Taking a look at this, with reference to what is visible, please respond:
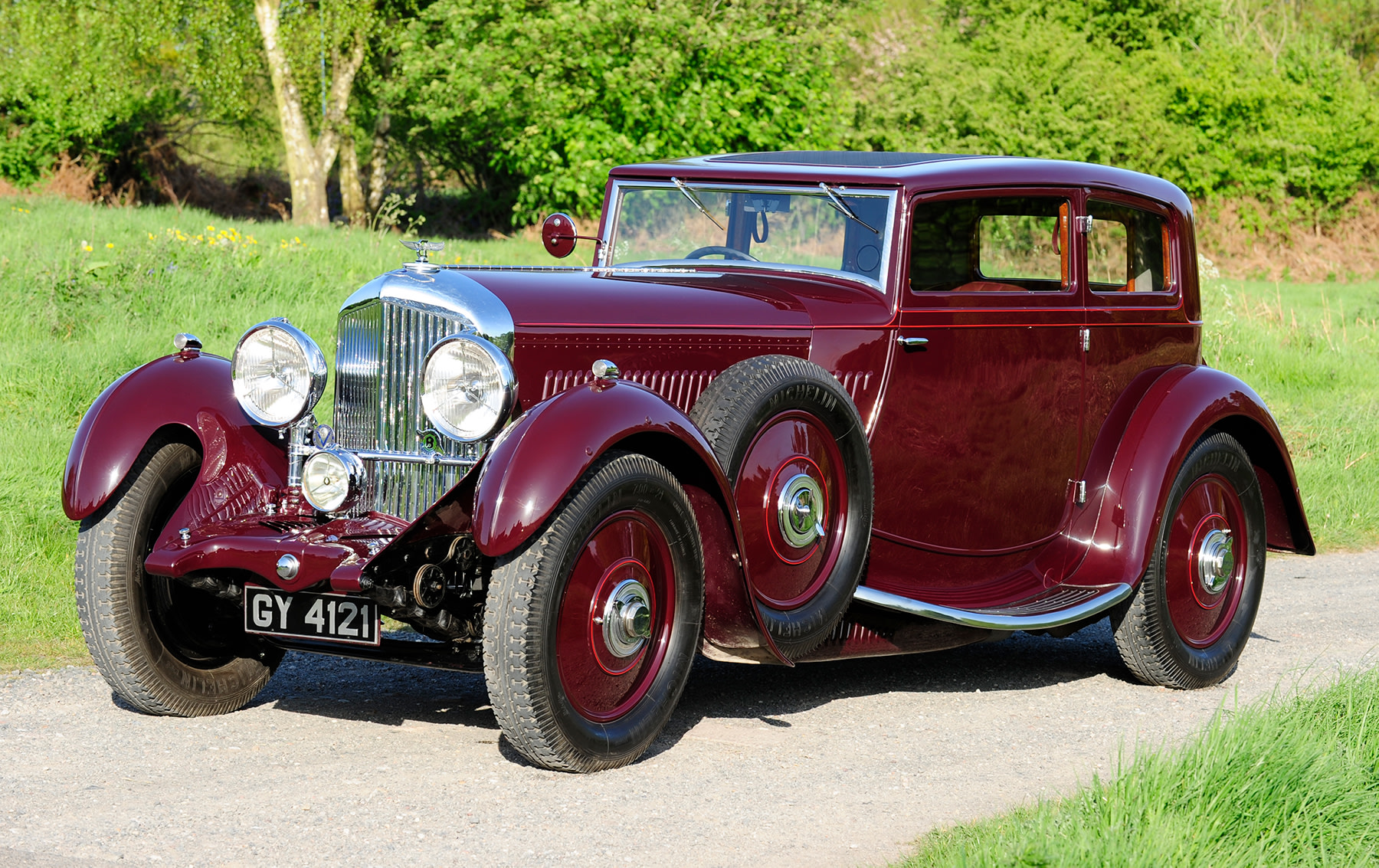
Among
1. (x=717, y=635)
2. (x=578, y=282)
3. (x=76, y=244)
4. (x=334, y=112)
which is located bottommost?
(x=717, y=635)

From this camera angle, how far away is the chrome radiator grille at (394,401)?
404 cm

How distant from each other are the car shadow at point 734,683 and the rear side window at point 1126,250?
5.00 feet

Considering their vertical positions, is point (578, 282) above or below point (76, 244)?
below

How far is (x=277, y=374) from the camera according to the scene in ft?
13.9

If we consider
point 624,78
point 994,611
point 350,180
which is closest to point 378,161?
point 350,180

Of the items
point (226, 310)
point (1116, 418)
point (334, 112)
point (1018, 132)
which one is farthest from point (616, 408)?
point (1018, 132)

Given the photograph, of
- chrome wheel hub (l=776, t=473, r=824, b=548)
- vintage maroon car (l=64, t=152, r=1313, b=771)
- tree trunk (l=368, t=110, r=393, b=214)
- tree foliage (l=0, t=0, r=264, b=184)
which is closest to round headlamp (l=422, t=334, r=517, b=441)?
vintage maroon car (l=64, t=152, r=1313, b=771)

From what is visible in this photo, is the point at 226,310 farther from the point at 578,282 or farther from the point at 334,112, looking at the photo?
the point at 334,112

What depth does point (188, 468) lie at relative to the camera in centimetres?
434

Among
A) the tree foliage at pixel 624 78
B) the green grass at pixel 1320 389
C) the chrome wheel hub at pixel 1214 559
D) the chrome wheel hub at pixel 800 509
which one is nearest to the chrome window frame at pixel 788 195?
the chrome wheel hub at pixel 800 509

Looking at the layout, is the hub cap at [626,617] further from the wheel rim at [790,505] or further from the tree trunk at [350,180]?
the tree trunk at [350,180]

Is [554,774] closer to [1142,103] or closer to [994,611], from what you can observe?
[994,611]

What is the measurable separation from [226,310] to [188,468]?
6065 millimetres

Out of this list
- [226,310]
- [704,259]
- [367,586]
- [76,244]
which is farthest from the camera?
[76,244]
